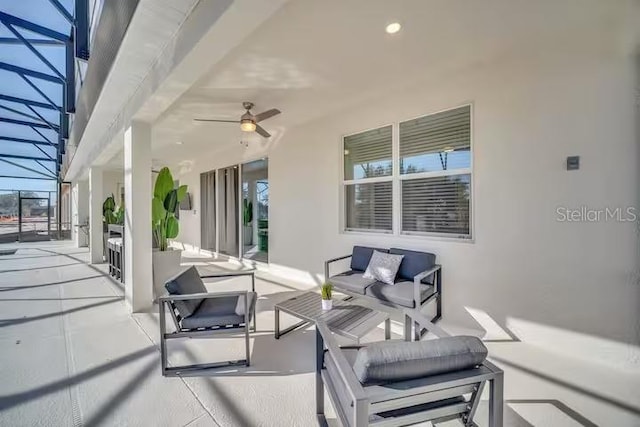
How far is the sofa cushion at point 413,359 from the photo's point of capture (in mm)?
1228

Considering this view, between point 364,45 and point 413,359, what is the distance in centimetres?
264

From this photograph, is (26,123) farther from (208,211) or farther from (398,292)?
(398,292)

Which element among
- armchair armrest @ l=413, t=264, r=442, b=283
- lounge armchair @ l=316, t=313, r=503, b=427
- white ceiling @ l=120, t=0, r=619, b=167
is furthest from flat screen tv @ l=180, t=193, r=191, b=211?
lounge armchair @ l=316, t=313, r=503, b=427

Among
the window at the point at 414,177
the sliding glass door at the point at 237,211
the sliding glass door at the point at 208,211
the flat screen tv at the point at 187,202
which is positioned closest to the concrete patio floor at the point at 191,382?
the window at the point at 414,177

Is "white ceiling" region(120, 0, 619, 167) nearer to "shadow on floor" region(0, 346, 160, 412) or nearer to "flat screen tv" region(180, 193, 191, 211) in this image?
"shadow on floor" region(0, 346, 160, 412)

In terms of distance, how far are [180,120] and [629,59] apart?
5.46 meters

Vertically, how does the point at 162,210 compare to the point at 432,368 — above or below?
above

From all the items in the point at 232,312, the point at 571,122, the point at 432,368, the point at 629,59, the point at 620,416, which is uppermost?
the point at 629,59

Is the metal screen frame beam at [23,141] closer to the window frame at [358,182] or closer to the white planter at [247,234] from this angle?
the white planter at [247,234]

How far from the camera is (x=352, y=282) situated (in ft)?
11.6

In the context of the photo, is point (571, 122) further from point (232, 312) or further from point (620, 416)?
point (232, 312)

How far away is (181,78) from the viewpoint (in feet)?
8.71

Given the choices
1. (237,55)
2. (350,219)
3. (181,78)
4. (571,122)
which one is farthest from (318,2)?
(350,219)

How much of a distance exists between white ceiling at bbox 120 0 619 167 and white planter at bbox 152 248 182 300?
2.17 m
